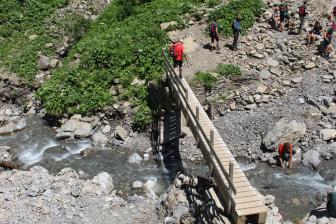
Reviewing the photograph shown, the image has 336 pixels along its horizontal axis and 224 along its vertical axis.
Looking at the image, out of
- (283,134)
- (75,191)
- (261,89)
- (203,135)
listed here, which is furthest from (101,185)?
(261,89)

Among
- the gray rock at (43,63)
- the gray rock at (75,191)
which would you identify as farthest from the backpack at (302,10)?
the gray rock at (75,191)

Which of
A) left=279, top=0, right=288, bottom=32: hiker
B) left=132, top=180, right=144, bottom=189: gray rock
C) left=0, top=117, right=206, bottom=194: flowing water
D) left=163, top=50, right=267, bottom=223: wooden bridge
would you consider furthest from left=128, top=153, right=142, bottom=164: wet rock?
left=279, top=0, right=288, bottom=32: hiker

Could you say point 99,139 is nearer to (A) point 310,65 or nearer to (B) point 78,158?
(B) point 78,158

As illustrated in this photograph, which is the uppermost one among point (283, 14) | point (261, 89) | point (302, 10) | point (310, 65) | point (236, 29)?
point (302, 10)

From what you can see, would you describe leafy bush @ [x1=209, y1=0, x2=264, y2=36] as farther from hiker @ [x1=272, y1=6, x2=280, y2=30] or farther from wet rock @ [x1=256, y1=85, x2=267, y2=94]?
wet rock @ [x1=256, y1=85, x2=267, y2=94]

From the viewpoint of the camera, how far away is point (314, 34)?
25984 millimetres

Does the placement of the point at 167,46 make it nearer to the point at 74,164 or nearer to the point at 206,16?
the point at 206,16

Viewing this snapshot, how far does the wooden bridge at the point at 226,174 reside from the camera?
44.0 ft

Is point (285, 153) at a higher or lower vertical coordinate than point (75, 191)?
lower

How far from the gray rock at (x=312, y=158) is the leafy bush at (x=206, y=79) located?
6.52 m

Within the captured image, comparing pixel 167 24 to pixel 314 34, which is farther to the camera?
pixel 167 24

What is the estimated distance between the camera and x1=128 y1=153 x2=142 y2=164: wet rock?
2069 centimetres

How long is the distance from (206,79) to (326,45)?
23.9 feet

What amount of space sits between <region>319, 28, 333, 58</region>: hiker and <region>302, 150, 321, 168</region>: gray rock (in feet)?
24.8
